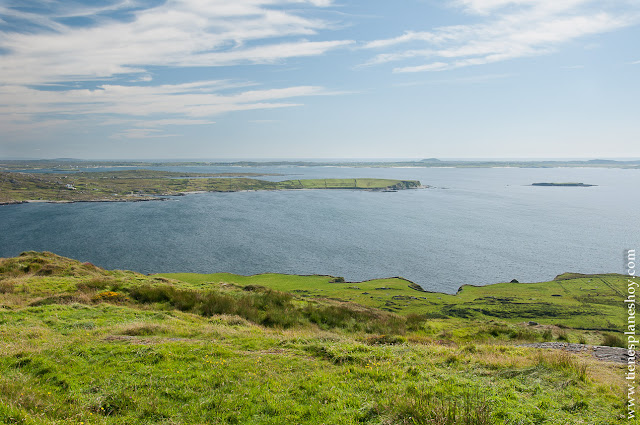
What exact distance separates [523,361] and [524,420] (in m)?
5.72

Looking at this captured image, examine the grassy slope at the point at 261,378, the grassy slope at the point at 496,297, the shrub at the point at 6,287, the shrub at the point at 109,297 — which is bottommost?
the grassy slope at the point at 496,297

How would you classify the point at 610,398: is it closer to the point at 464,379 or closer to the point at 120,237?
the point at 464,379

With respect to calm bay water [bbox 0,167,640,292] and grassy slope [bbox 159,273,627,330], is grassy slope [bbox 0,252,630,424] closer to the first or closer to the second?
Result: grassy slope [bbox 159,273,627,330]

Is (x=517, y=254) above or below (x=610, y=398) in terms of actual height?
below

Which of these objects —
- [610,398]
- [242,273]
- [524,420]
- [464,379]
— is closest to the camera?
[524,420]

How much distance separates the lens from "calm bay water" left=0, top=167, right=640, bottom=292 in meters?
76.2

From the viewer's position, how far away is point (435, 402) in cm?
924

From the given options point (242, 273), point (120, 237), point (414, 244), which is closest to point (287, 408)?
point (242, 273)

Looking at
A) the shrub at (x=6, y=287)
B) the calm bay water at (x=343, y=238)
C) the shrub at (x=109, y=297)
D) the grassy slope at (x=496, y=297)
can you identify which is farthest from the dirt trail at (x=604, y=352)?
the calm bay water at (x=343, y=238)

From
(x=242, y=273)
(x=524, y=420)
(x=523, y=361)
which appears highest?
(x=524, y=420)

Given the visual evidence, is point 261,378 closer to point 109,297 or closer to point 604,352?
point 604,352

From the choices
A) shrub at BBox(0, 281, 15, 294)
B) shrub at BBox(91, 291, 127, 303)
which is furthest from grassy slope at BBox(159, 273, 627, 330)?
shrub at BBox(0, 281, 15, 294)

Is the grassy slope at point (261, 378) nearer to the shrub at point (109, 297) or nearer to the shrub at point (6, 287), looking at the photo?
the shrub at point (109, 297)

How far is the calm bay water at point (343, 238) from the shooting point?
76.2m
